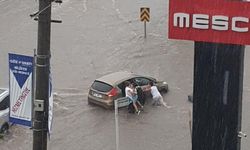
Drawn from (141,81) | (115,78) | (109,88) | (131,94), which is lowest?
(131,94)

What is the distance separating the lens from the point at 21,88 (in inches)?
432

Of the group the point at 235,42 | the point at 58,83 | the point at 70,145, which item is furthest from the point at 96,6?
the point at 235,42

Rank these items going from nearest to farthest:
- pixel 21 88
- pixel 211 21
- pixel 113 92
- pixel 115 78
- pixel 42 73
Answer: pixel 42 73, pixel 211 21, pixel 21 88, pixel 113 92, pixel 115 78

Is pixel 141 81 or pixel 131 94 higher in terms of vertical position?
pixel 141 81

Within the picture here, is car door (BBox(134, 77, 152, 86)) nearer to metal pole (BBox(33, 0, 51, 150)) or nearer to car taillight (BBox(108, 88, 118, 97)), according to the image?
car taillight (BBox(108, 88, 118, 97))

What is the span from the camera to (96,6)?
126ft

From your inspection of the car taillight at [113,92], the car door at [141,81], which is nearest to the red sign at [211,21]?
the car taillight at [113,92]

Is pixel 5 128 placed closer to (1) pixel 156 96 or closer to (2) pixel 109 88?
(2) pixel 109 88

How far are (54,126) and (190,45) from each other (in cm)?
1207

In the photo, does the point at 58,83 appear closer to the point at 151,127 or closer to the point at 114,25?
the point at 151,127

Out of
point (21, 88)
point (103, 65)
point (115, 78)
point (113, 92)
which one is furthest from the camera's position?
point (103, 65)

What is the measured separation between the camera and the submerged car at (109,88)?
2159 cm

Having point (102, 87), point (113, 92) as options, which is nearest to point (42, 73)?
point (113, 92)

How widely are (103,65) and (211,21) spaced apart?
16.4 meters
